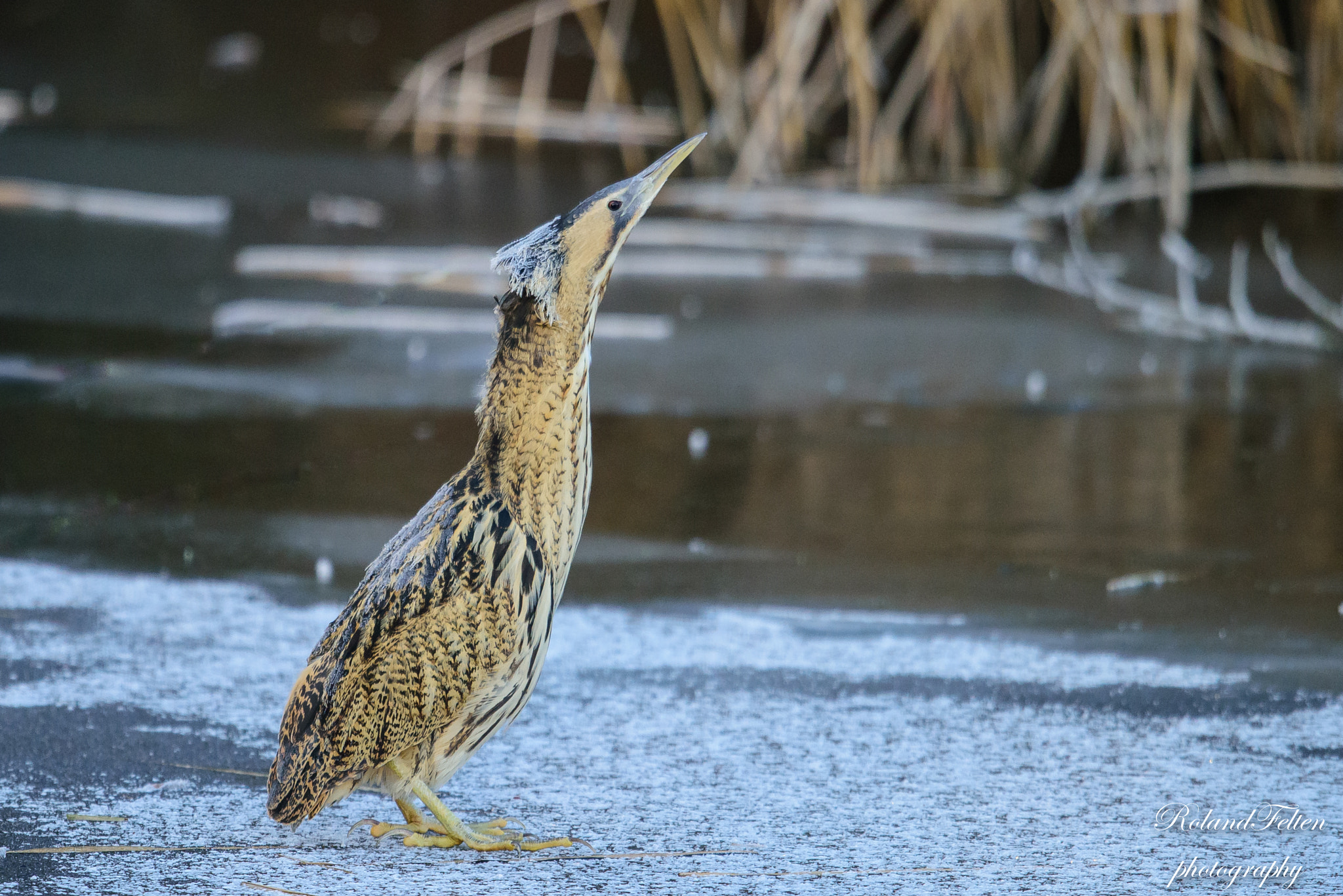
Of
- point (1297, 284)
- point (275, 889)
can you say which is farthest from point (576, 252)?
point (1297, 284)

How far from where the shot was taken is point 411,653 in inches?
115

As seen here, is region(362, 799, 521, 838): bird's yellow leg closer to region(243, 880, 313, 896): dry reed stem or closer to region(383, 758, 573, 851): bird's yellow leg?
region(383, 758, 573, 851): bird's yellow leg

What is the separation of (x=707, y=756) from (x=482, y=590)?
698 mm

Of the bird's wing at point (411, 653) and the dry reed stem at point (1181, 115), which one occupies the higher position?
the dry reed stem at point (1181, 115)

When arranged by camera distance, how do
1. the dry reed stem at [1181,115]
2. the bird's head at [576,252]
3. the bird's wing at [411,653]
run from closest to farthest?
the bird's wing at [411,653] → the bird's head at [576,252] → the dry reed stem at [1181,115]

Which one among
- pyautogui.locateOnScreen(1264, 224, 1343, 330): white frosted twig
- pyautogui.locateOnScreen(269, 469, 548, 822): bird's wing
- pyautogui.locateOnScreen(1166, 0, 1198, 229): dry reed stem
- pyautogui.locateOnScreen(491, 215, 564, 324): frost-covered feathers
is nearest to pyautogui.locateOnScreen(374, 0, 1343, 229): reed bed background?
pyautogui.locateOnScreen(1166, 0, 1198, 229): dry reed stem

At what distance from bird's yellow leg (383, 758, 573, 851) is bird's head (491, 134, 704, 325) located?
2.59ft

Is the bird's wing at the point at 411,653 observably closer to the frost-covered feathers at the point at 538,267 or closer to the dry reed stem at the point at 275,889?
the dry reed stem at the point at 275,889

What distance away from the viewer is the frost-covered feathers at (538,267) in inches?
118

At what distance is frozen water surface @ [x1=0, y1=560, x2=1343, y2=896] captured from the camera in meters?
2.92

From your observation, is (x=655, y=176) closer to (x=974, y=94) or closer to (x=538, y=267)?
(x=538, y=267)

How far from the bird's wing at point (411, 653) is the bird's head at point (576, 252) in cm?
34

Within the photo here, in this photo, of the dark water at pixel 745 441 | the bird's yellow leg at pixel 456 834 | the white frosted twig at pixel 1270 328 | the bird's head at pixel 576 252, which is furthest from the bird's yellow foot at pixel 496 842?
the white frosted twig at pixel 1270 328

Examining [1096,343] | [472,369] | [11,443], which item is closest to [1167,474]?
[1096,343]
